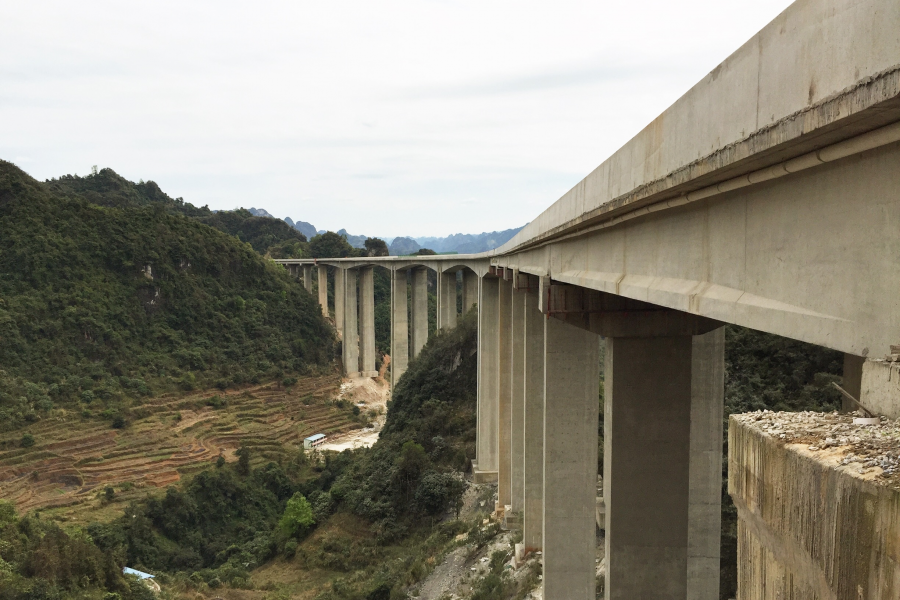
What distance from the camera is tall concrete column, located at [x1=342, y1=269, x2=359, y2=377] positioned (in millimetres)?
64250

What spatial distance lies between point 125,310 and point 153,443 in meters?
15.0

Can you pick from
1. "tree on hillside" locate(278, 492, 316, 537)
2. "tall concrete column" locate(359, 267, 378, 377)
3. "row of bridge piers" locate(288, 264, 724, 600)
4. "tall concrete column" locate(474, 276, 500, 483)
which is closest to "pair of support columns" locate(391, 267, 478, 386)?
"tall concrete column" locate(359, 267, 378, 377)

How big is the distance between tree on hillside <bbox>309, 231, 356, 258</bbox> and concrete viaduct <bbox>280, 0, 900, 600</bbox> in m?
69.6

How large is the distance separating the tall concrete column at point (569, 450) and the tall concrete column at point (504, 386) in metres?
9.96

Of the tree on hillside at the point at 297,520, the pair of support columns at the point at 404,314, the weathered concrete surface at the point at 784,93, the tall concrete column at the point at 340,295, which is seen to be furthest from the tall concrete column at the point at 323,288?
the weathered concrete surface at the point at 784,93

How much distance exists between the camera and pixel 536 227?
1369 centimetres

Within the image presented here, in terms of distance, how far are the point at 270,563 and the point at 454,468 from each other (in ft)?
32.6

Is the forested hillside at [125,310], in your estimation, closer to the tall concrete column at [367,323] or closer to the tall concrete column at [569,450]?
the tall concrete column at [367,323]

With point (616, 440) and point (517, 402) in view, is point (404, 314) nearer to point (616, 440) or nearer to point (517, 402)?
point (517, 402)

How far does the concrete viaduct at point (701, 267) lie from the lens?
2.93 meters

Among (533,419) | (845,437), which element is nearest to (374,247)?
(533,419)

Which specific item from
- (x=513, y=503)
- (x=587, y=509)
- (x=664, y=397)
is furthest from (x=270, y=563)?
(x=664, y=397)

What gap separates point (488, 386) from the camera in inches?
1092

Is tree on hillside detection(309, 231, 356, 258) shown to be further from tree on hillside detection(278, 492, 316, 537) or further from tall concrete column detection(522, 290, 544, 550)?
tall concrete column detection(522, 290, 544, 550)
